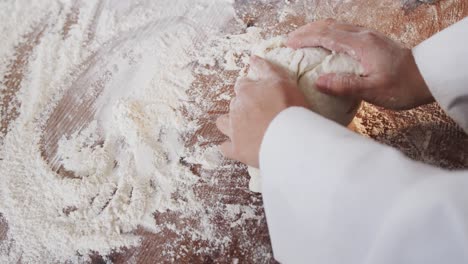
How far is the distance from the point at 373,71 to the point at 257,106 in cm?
24

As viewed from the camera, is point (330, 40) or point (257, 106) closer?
point (257, 106)

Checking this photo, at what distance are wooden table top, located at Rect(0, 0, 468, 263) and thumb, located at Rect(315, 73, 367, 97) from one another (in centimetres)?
16

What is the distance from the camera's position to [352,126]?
1001 mm

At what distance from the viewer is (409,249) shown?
23.7 inches

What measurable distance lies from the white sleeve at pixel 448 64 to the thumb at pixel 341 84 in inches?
5.3

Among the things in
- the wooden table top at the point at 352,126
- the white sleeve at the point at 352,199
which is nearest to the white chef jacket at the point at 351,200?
the white sleeve at the point at 352,199

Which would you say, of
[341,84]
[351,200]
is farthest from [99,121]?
[351,200]

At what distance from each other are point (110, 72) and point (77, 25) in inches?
9.6

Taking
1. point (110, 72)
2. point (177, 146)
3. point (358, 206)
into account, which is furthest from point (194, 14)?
point (358, 206)

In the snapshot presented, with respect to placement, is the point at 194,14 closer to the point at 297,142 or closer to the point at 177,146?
the point at 177,146

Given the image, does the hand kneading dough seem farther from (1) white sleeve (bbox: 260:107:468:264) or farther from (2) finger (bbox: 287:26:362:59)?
(1) white sleeve (bbox: 260:107:468:264)

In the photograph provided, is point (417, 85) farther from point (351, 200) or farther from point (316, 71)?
point (351, 200)

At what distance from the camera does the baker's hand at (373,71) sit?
858 mm

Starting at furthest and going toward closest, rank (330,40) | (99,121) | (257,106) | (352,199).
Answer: (99,121)
(330,40)
(257,106)
(352,199)
